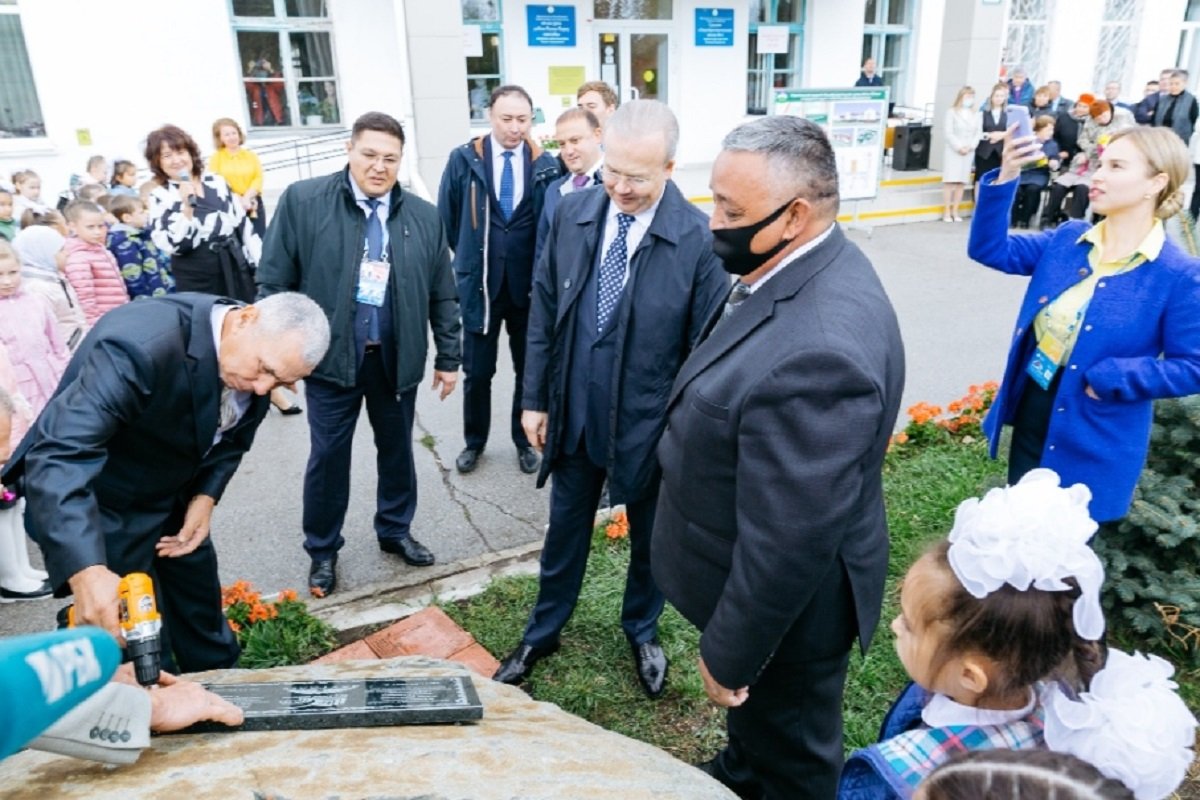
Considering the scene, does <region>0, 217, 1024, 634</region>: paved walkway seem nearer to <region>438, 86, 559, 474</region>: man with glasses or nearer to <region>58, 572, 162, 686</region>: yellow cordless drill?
<region>438, 86, 559, 474</region>: man with glasses

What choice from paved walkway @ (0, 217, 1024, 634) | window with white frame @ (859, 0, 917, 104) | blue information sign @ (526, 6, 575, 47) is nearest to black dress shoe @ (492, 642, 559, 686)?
paved walkway @ (0, 217, 1024, 634)

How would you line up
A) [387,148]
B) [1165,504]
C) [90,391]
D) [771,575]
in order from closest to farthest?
[771,575] → [90,391] → [1165,504] → [387,148]

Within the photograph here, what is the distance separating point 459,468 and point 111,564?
109 inches

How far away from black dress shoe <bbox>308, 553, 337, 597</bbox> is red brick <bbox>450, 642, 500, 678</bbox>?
0.83 m

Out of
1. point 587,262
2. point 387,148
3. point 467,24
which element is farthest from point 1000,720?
point 467,24

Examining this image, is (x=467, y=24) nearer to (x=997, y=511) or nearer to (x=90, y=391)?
(x=90, y=391)

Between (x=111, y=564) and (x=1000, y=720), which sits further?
(x=111, y=564)

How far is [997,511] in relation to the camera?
1.54 metres

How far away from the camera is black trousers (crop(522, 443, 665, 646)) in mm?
3213

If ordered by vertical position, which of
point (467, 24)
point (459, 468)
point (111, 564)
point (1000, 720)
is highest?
point (467, 24)

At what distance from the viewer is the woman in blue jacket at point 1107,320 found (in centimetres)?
284

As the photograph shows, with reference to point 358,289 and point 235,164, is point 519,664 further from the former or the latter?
point 235,164

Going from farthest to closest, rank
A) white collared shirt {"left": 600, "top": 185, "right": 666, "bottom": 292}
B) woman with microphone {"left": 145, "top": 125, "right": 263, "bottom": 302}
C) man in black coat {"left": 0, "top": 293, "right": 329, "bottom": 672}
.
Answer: woman with microphone {"left": 145, "top": 125, "right": 263, "bottom": 302}, white collared shirt {"left": 600, "top": 185, "right": 666, "bottom": 292}, man in black coat {"left": 0, "top": 293, "right": 329, "bottom": 672}

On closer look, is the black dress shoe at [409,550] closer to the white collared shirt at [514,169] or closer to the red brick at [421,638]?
the red brick at [421,638]
